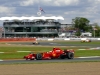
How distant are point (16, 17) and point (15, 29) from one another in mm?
5730

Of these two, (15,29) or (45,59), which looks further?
(15,29)

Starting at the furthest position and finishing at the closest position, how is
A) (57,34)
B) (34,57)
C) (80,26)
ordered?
(80,26) → (57,34) → (34,57)

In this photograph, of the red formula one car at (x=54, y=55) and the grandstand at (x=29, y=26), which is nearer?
the red formula one car at (x=54, y=55)

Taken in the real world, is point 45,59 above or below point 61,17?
below

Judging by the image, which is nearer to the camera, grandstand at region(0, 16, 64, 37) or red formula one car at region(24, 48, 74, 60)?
red formula one car at region(24, 48, 74, 60)

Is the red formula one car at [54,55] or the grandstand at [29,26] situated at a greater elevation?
the grandstand at [29,26]

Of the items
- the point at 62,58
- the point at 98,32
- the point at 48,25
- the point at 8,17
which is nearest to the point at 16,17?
the point at 8,17

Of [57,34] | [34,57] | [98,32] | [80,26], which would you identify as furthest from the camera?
[80,26]

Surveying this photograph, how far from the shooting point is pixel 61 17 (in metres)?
135

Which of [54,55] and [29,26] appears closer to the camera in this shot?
[54,55]

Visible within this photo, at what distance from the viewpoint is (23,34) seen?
136m

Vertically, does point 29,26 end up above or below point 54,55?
above

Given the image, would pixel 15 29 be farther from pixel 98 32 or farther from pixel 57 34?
pixel 98 32

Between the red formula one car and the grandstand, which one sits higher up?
the grandstand
